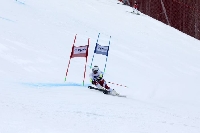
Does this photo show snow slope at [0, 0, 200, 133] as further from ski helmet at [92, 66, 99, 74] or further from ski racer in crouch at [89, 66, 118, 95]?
ski helmet at [92, 66, 99, 74]

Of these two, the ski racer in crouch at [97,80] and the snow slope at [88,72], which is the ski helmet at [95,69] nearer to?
the ski racer in crouch at [97,80]

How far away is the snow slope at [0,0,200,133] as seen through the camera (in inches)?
237

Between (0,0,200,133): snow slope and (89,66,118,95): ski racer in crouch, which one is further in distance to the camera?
Result: (89,66,118,95): ski racer in crouch

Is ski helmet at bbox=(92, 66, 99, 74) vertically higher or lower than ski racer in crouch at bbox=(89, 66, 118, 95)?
higher

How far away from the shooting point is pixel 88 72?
12367mm

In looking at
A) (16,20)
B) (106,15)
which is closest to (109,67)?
(16,20)

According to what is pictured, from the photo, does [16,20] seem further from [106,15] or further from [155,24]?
[155,24]

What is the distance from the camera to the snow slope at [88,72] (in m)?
6.02

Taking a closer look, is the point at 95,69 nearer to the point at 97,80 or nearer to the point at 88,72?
the point at 97,80

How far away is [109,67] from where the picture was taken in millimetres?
13898

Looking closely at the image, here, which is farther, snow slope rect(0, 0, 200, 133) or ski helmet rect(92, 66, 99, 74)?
ski helmet rect(92, 66, 99, 74)

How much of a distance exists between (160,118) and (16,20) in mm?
10872

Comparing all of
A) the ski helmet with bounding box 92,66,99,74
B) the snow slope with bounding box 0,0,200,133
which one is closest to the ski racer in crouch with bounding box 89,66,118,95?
the ski helmet with bounding box 92,66,99,74

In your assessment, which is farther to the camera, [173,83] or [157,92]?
[173,83]
